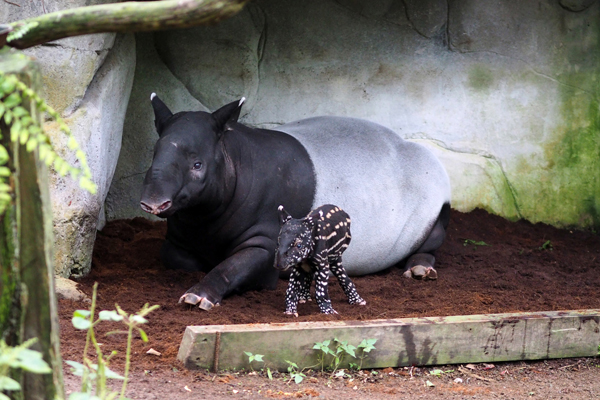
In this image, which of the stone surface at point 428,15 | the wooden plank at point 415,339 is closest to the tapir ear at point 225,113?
the wooden plank at point 415,339

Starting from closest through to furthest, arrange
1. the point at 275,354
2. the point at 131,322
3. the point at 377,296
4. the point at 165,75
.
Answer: the point at 131,322 → the point at 275,354 → the point at 377,296 → the point at 165,75

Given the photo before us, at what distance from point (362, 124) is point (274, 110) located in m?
1.05

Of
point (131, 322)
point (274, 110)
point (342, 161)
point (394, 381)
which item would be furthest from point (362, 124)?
point (131, 322)

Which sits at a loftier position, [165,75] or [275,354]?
[165,75]

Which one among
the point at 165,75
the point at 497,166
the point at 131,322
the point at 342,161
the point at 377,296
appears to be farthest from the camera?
the point at 497,166

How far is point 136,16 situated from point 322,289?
2.53 metres

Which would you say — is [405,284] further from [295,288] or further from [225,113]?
[225,113]

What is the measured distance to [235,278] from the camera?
5.04m

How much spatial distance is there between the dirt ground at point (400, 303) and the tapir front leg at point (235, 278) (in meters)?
0.08

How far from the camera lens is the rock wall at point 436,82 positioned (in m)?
6.82

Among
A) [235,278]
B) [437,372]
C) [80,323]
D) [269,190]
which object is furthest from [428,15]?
[80,323]

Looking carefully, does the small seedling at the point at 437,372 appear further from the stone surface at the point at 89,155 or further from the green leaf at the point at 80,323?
the stone surface at the point at 89,155

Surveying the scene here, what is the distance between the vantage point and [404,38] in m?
7.14

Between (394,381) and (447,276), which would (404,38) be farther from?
(394,381)
